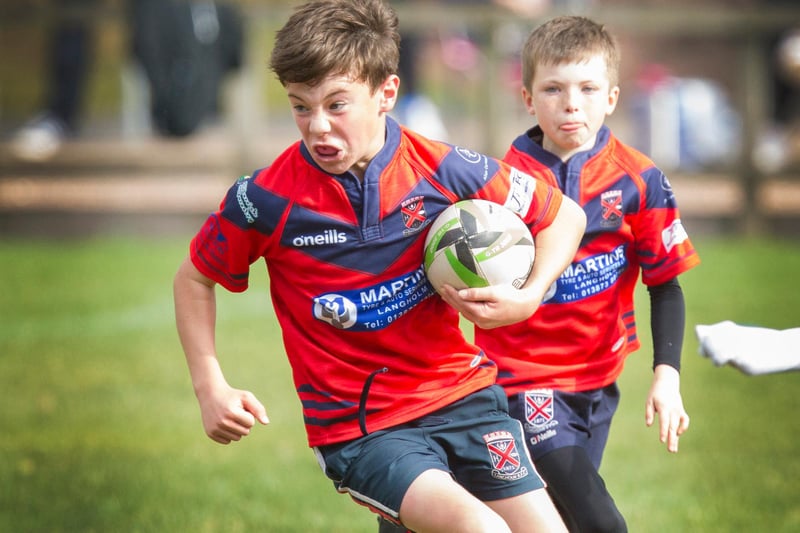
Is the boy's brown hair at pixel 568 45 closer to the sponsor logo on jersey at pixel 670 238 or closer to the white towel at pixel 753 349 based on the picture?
the sponsor logo on jersey at pixel 670 238

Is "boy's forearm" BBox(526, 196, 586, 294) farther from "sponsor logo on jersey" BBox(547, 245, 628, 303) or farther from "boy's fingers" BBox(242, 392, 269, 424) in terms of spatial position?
"boy's fingers" BBox(242, 392, 269, 424)

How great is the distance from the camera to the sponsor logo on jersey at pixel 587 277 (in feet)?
13.1

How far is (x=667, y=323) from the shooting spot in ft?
13.2

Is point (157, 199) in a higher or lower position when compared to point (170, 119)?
lower

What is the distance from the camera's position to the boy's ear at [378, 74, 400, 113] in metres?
3.66

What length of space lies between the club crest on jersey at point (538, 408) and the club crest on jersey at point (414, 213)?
72cm

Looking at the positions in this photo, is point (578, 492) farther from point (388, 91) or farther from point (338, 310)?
point (388, 91)

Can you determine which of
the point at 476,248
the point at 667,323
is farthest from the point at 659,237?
the point at 476,248

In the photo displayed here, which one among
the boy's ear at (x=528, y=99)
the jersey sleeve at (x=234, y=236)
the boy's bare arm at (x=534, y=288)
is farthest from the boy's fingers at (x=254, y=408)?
the boy's ear at (x=528, y=99)

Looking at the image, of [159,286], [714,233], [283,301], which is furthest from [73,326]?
[714,233]

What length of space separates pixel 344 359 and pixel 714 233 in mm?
9570

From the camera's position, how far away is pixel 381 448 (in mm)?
3486

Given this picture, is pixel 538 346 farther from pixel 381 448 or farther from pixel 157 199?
pixel 157 199

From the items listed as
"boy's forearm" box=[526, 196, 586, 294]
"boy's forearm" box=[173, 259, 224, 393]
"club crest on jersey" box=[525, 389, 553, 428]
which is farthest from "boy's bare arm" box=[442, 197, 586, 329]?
"boy's forearm" box=[173, 259, 224, 393]
